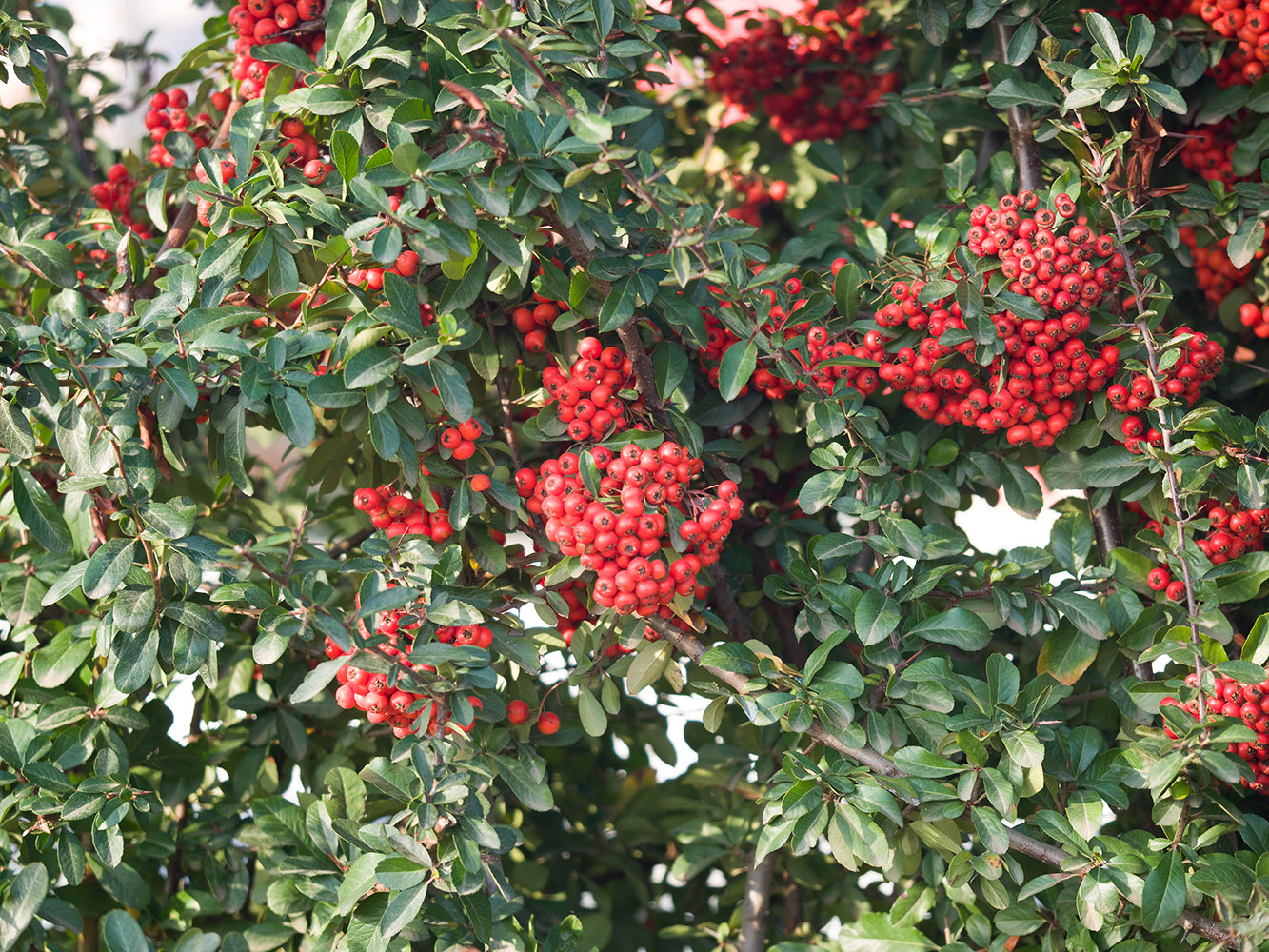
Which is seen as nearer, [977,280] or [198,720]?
[977,280]

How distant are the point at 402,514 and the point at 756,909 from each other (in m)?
1.10

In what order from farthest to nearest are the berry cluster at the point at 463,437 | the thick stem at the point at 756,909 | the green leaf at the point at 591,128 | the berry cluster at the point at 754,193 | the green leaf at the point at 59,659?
the berry cluster at the point at 754,193 < the thick stem at the point at 756,909 < the green leaf at the point at 59,659 < the berry cluster at the point at 463,437 < the green leaf at the point at 591,128

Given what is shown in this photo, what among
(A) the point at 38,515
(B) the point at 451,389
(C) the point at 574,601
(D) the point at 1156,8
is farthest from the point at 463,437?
A: (D) the point at 1156,8

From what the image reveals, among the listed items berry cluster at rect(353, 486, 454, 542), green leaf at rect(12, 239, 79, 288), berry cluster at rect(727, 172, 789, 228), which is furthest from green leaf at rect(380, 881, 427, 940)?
berry cluster at rect(727, 172, 789, 228)

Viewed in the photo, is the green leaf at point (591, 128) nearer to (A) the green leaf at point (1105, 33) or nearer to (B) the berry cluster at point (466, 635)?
(B) the berry cluster at point (466, 635)

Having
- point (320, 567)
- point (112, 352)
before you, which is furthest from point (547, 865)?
point (112, 352)

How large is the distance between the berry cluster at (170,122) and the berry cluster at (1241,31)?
1.98 metres

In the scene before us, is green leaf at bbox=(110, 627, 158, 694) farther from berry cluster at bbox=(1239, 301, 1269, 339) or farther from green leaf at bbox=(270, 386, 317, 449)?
berry cluster at bbox=(1239, 301, 1269, 339)

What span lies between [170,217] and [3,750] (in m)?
1.14

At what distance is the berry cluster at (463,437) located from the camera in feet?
5.54

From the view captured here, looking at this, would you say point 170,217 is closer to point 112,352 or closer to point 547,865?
point 112,352

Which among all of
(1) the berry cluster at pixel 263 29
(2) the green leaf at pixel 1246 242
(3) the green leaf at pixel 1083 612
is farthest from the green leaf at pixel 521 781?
(2) the green leaf at pixel 1246 242

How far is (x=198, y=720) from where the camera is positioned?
2.25 m

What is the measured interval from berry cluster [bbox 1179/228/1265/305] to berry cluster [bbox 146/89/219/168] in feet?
6.78
